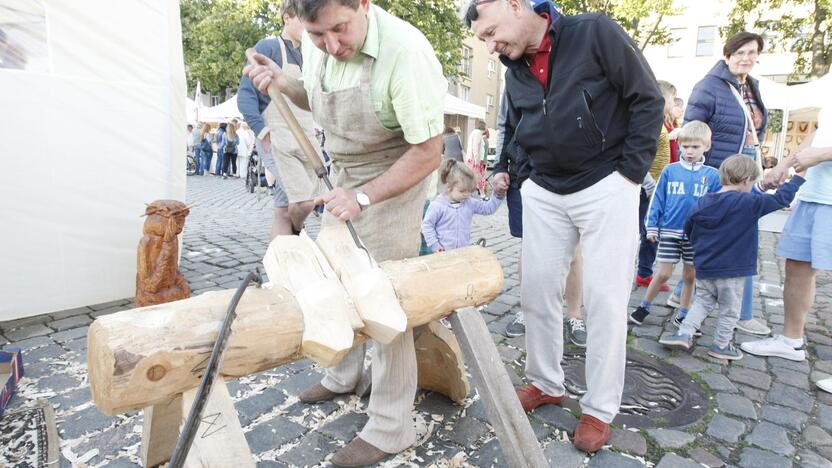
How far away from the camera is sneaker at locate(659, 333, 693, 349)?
10.4ft

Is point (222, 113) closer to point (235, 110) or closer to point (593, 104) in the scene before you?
point (235, 110)

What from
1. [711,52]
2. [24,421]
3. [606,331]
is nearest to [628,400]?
[606,331]

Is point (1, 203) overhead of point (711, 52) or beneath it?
beneath

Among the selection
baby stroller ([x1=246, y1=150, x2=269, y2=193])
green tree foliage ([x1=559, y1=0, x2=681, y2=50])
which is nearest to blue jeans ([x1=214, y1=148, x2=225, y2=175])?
baby stroller ([x1=246, y1=150, x2=269, y2=193])

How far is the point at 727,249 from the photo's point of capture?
3.14 meters

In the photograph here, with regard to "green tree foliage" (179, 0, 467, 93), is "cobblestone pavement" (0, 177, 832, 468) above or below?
below

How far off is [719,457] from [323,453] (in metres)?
1.65

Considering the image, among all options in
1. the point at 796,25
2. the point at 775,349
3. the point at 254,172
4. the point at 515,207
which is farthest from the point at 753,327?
the point at 796,25

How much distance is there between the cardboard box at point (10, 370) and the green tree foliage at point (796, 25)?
1828cm

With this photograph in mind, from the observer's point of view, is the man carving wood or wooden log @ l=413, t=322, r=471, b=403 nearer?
the man carving wood

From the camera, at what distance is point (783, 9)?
19.1m

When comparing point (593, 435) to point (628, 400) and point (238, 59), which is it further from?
point (238, 59)

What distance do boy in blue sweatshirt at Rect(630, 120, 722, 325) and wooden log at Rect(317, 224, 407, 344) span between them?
2705mm

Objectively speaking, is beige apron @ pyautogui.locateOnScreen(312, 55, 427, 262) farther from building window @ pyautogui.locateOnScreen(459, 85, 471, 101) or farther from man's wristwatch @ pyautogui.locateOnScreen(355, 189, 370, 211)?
building window @ pyautogui.locateOnScreen(459, 85, 471, 101)
